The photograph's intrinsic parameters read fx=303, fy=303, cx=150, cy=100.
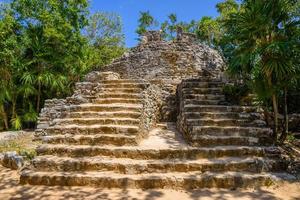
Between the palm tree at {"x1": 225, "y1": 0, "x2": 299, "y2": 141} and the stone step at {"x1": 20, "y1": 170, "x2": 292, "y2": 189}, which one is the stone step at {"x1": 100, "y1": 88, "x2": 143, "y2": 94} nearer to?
the palm tree at {"x1": 225, "y1": 0, "x2": 299, "y2": 141}

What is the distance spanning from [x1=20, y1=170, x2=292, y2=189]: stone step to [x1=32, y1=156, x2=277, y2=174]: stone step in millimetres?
167

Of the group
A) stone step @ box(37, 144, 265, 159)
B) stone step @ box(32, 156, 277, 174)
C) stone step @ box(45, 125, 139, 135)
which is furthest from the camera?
stone step @ box(45, 125, 139, 135)

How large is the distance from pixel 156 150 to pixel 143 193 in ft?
3.68

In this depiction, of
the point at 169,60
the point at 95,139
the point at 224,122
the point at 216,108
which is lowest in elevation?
the point at 95,139

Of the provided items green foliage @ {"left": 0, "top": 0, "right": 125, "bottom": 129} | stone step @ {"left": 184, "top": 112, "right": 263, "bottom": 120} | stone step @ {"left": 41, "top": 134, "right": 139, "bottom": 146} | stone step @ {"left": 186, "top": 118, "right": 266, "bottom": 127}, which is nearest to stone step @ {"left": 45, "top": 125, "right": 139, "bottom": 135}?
stone step @ {"left": 41, "top": 134, "right": 139, "bottom": 146}

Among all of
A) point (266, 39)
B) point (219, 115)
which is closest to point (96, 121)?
point (219, 115)

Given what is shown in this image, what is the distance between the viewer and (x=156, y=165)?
534 centimetres

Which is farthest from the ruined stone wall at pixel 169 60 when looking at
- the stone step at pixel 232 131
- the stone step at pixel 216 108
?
the stone step at pixel 232 131

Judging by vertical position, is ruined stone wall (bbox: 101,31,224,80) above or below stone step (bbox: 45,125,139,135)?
above

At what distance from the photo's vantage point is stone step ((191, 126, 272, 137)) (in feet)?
20.4

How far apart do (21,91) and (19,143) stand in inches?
154

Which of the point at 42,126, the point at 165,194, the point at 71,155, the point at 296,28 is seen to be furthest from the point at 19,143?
the point at 296,28

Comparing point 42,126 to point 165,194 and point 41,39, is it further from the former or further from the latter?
point 165,194

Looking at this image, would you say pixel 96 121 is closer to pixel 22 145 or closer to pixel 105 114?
pixel 105 114
